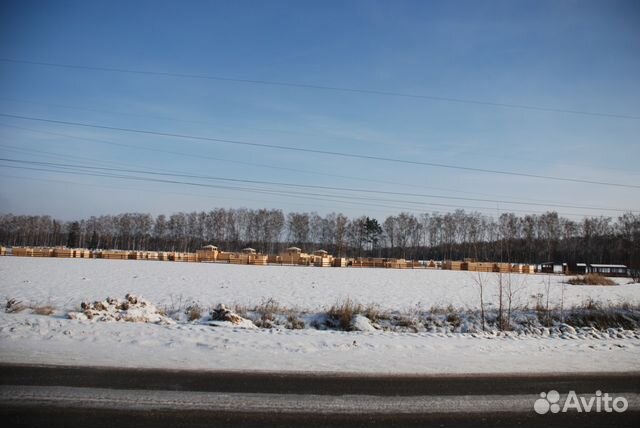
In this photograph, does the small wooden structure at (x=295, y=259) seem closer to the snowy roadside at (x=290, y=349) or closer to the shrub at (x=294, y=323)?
the shrub at (x=294, y=323)

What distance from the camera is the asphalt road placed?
15.5 ft

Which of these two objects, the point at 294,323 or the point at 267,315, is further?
the point at 267,315

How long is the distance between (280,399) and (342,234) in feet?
296

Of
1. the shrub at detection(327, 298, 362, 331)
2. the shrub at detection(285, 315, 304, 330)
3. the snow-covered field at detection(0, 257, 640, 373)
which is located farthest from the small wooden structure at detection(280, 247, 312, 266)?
the snow-covered field at detection(0, 257, 640, 373)

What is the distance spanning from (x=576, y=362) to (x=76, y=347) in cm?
1026

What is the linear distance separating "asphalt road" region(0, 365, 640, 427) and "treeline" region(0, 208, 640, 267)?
81.5 meters

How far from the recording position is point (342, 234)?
95.5 metres

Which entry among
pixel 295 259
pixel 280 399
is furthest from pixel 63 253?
pixel 280 399

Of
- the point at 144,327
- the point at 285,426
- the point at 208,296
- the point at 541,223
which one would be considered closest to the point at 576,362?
the point at 285,426

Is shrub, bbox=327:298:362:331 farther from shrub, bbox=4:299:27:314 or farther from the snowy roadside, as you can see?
shrub, bbox=4:299:27:314

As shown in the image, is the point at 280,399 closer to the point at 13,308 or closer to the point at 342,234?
the point at 13,308

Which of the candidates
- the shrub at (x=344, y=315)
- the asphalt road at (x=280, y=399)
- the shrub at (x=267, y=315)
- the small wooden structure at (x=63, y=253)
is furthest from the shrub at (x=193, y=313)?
the small wooden structure at (x=63, y=253)

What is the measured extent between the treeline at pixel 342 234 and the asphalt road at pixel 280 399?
81530 millimetres

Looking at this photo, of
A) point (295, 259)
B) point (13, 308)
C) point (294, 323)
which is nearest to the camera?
point (13, 308)
